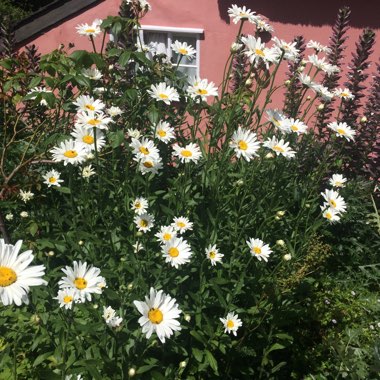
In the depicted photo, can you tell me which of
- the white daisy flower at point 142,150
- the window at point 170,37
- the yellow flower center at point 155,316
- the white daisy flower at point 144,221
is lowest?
the yellow flower center at point 155,316

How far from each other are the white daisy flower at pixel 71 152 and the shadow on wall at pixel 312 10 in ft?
16.7

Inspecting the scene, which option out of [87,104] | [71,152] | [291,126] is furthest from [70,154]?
[291,126]

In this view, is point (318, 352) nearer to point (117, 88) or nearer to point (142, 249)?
point (142, 249)

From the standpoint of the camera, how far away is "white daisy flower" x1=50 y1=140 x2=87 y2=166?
2156 millimetres

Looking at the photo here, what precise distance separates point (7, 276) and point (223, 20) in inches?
239

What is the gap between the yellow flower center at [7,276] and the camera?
53.9 inches

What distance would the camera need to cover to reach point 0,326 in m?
2.12

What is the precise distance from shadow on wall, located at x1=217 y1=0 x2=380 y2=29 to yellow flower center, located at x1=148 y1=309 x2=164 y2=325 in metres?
5.80

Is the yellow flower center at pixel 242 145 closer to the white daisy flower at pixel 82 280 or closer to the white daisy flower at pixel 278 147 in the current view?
the white daisy flower at pixel 278 147

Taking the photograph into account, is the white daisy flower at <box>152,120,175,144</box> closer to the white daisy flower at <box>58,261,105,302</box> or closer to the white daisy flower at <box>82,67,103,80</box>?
the white daisy flower at <box>82,67,103,80</box>

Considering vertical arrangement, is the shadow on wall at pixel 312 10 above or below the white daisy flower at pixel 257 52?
above

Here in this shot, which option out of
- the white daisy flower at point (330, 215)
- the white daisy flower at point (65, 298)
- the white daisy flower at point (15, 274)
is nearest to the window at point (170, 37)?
the white daisy flower at point (330, 215)

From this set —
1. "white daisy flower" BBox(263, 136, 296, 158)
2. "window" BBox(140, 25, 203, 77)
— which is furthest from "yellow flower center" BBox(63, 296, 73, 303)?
"window" BBox(140, 25, 203, 77)

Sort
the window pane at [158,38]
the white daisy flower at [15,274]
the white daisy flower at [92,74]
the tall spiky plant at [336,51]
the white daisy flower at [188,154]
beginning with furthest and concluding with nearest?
1. the window pane at [158,38]
2. the tall spiky plant at [336,51]
3. the white daisy flower at [92,74]
4. the white daisy flower at [188,154]
5. the white daisy flower at [15,274]
